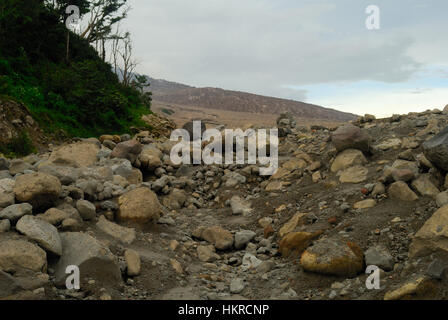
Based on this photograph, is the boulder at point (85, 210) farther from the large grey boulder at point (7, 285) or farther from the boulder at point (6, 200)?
the large grey boulder at point (7, 285)

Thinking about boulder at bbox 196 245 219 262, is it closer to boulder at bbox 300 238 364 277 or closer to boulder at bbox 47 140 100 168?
boulder at bbox 300 238 364 277

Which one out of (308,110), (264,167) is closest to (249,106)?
(308,110)

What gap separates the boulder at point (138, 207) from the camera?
242 inches

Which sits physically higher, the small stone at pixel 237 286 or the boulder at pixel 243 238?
the boulder at pixel 243 238

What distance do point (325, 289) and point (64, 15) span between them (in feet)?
72.0

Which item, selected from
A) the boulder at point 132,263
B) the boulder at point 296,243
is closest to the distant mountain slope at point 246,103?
the boulder at point 296,243

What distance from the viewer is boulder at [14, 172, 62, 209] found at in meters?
5.05

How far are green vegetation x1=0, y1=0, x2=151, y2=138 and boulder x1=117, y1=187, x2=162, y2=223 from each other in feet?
27.0

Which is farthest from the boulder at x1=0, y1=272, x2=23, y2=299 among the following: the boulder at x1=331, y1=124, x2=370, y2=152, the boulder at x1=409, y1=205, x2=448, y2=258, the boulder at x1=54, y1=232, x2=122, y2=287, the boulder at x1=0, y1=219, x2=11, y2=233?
the boulder at x1=331, y1=124, x2=370, y2=152

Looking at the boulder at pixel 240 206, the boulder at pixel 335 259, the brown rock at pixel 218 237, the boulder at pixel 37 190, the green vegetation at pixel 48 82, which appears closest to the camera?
the boulder at pixel 335 259

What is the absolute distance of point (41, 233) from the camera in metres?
4.20

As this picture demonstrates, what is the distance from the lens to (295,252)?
516cm

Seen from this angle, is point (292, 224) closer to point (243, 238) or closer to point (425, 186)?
point (243, 238)

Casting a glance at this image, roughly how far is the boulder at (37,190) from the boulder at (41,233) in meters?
0.75
